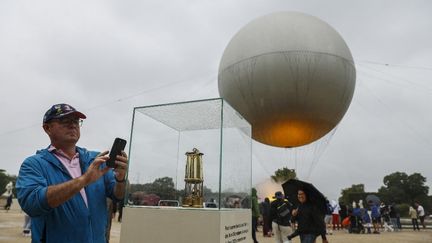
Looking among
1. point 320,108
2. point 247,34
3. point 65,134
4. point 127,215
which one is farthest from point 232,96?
point 65,134

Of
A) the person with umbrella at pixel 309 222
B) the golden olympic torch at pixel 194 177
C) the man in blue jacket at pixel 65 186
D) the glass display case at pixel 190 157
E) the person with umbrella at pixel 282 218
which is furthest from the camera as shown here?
the person with umbrella at pixel 282 218

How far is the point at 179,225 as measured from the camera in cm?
337

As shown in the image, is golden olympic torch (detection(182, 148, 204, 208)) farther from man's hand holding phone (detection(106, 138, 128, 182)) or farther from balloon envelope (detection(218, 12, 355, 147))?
balloon envelope (detection(218, 12, 355, 147))

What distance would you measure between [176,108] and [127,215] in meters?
1.39

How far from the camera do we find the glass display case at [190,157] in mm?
3906

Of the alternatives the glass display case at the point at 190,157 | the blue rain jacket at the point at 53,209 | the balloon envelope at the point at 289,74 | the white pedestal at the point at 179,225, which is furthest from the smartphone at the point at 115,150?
the balloon envelope at the point at 289,74

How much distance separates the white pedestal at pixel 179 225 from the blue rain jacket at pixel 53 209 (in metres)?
1.13

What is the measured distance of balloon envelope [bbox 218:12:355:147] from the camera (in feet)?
33.1

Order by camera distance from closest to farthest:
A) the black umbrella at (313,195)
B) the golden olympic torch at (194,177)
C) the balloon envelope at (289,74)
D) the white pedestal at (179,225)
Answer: the white pedestal at (179,225), the golden olympic torch at (194,177), the black umbrella at (313,195), the balloon envelope at (289,74)

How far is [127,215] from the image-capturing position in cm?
368

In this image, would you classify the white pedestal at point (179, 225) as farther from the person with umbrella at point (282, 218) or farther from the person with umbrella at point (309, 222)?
the person with umbrella at point (282, 218)

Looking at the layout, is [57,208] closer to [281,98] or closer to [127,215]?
[127,215]

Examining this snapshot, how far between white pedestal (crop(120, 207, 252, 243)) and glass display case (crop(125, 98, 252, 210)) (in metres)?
0.26

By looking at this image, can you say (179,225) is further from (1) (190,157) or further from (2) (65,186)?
(2) (65,186)
